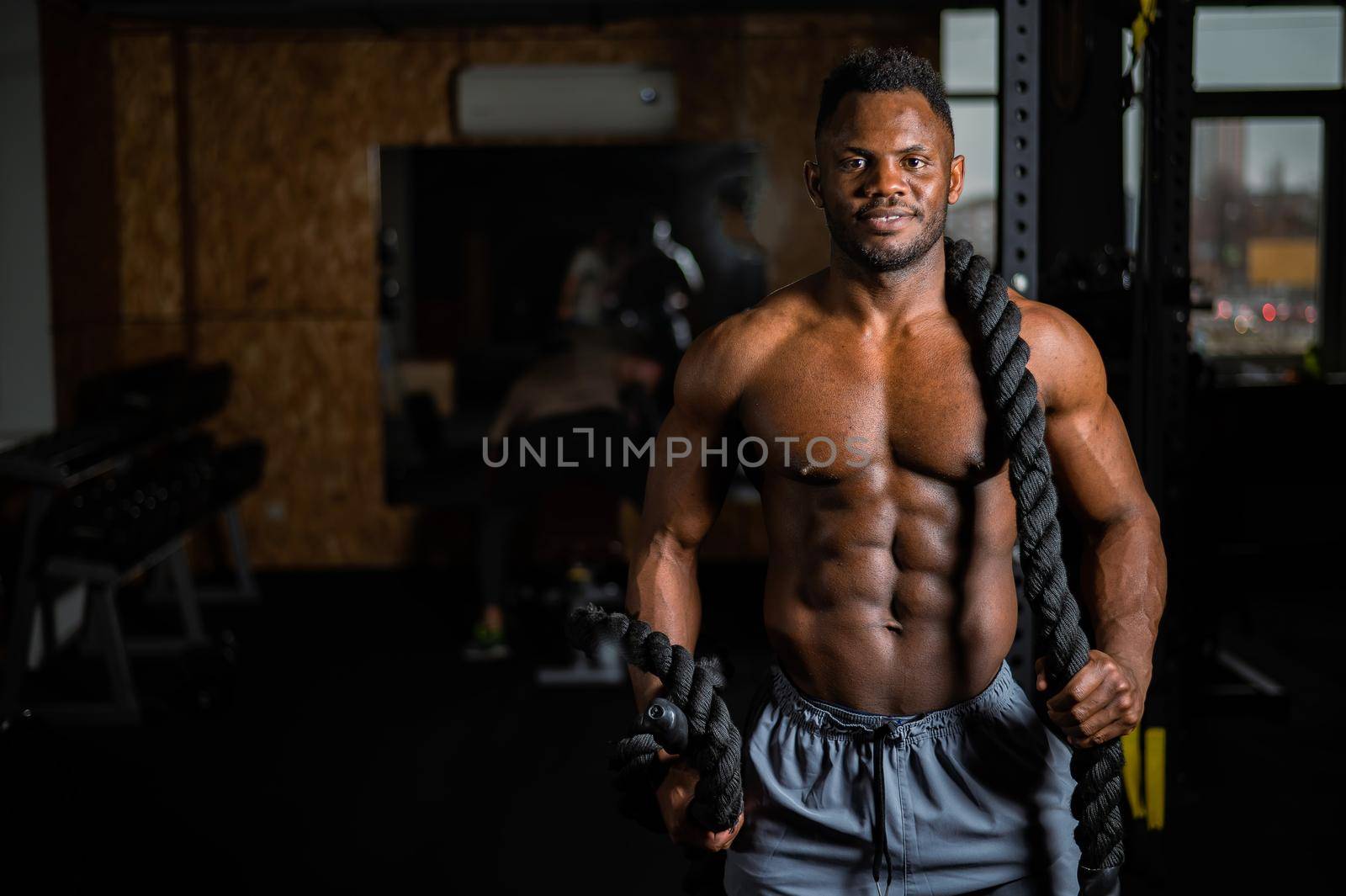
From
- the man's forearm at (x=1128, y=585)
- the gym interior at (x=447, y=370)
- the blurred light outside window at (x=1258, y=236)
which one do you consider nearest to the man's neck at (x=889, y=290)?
the man's forearm at (x=1128, y=585)

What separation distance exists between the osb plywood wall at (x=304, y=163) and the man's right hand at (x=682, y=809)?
421 cm

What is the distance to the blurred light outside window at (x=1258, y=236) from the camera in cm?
568

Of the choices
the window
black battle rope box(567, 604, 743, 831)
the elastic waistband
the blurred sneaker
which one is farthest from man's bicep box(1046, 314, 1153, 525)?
the window

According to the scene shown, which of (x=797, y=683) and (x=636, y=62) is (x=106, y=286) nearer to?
(x=636, y=62)

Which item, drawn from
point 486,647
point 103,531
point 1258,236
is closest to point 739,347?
point 103,531

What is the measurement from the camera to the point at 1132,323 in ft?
8.08

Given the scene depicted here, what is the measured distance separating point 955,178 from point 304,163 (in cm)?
456

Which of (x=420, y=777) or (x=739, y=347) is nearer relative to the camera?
(x=739, y=347)

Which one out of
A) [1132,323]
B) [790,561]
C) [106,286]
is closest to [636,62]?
[106,286]

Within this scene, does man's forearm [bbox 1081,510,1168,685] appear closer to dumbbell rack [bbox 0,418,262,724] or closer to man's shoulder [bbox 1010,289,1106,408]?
man's shoulder [bbox 1010,289,1106,408]

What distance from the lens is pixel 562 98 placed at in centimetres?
523

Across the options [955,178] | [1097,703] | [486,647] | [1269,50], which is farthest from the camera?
[1269,50]

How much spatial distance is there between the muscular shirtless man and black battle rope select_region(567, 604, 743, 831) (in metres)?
0.05

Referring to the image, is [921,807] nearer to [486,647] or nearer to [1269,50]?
[486,647]
